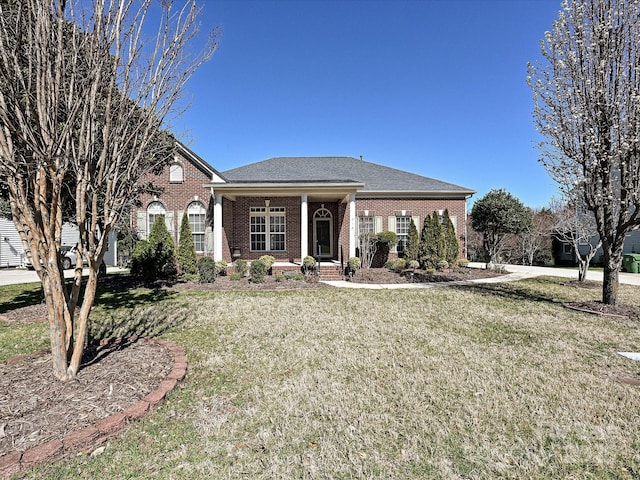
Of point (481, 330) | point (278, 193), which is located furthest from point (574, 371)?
point (278, 193)

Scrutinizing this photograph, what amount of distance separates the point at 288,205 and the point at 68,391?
41.5 feet

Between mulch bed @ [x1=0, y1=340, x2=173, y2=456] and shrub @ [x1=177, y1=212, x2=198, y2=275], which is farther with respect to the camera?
shrub @ [x1=177, y1=212, x2=198, y2=275]

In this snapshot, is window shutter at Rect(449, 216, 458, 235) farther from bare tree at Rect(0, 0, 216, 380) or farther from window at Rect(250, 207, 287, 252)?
bare tree at Rect(0, 0, 216, 380)

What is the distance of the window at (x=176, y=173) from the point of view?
46.8ft

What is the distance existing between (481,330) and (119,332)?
625 centimetres

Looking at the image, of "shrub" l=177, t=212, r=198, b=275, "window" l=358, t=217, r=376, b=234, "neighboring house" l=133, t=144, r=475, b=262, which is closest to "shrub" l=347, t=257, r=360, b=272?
"neighboring house" l=133, t=144, r=475, b=262

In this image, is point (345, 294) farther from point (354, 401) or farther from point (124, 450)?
point (124, 450)

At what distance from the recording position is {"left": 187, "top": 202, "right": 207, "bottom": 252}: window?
14422 mm

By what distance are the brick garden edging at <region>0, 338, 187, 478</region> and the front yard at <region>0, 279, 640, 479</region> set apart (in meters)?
0.09

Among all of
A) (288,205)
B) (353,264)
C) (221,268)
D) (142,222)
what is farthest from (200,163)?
(353,264)

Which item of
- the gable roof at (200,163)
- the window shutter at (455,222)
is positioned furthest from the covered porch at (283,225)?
the window shutter at (455,222)

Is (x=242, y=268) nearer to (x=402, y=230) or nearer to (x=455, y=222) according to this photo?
(x=402, y=230)

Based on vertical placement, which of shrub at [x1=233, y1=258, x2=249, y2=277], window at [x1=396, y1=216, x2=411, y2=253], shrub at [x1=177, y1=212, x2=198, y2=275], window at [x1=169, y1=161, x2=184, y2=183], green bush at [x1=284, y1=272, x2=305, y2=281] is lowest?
green bush at [x1=284, y1=272, x2=305, y2=281]

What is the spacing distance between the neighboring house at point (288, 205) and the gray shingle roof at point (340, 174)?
2.1 inches
